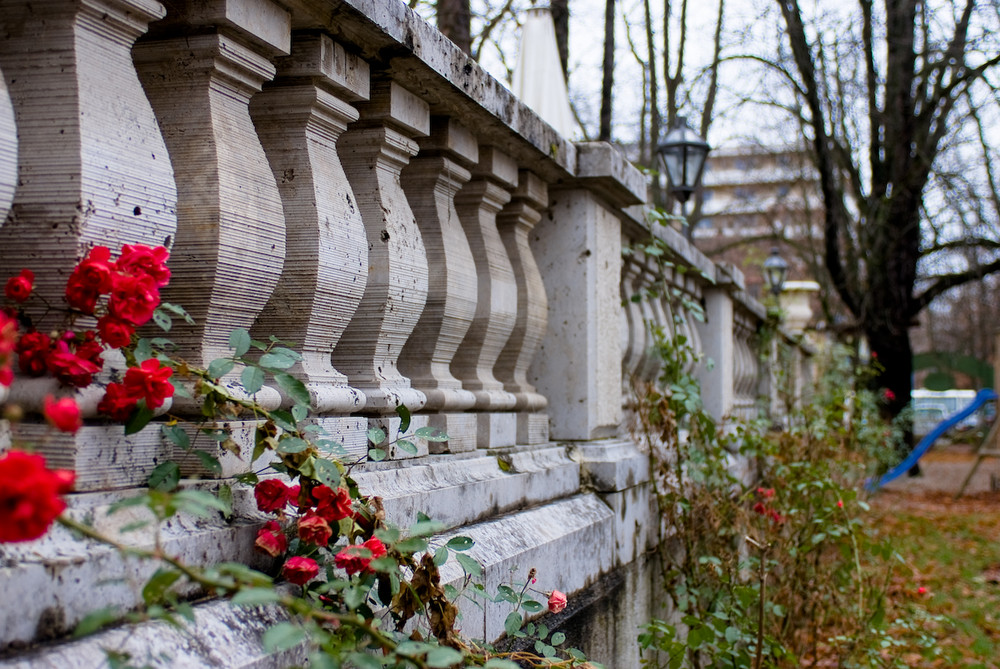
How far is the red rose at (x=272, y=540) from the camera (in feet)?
4.68

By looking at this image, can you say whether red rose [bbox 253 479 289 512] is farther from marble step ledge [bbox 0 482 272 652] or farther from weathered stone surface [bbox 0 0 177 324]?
weathered stone surface [bbox 0 0 177 324]

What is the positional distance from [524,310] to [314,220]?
117cm

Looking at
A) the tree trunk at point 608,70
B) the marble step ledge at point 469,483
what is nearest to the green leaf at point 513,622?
the marble step ledge at point 469,483

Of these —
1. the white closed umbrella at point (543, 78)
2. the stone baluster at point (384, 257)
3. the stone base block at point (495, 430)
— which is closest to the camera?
the stone baluster at point (384, 257)

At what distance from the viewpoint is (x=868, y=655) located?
3.78 meters

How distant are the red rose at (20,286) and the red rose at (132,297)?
0.34 ft

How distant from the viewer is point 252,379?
1.42 meters

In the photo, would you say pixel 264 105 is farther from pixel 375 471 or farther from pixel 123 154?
pixel 375 471

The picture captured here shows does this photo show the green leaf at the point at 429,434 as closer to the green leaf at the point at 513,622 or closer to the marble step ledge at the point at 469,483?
the marble step ledge at the point at 469,483

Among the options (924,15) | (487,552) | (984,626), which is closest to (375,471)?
(487,552)

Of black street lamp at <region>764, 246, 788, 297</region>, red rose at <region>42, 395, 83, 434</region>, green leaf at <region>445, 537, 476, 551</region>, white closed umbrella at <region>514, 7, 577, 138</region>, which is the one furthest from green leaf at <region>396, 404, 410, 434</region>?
black street lamp at <region>764, 246, 788, 297</region>

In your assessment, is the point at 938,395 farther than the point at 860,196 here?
Yes

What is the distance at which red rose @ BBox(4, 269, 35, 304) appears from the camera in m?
1.22

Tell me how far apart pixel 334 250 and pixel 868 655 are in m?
3.05
